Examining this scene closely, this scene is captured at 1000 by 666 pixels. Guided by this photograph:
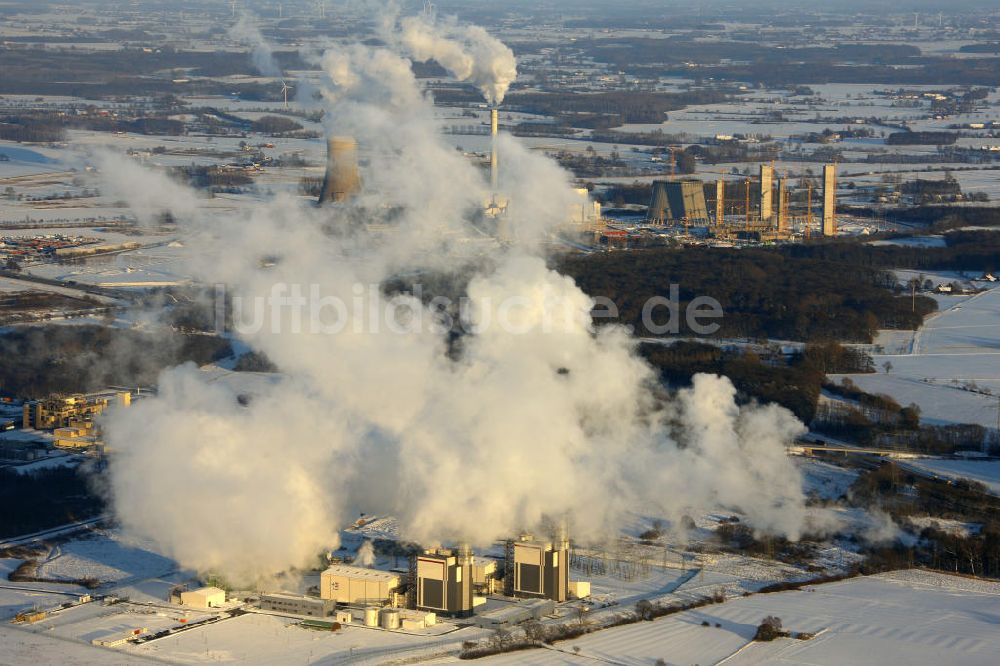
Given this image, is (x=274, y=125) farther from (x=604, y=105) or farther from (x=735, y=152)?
(x=604, y=105)

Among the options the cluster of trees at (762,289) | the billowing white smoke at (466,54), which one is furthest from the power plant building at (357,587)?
the billowing white smoke at (466,54)

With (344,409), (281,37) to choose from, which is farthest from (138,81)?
(344,409)

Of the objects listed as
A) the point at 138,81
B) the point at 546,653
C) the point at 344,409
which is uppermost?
the point at 138,81

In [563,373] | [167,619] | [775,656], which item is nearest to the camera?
[775,656]

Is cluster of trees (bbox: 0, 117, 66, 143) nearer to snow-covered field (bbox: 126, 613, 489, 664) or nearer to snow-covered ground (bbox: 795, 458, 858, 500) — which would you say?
snow-covered ground (bbox: 795, 458, 858, 500)

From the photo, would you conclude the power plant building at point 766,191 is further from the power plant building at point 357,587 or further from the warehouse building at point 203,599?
the warehouse building at point 203,599

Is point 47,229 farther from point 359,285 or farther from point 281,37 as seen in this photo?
point 281,37
